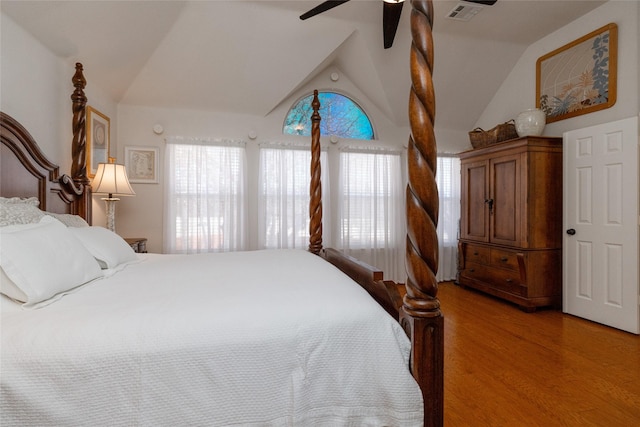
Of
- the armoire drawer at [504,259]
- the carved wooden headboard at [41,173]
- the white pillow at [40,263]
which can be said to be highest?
the carved wooden headboard at [41,173]

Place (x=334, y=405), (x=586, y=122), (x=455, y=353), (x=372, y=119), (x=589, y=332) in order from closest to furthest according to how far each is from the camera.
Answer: (x=334, y=405) < (x=455, y=353) < (x=589, y=332) < (x=586, y=122) < (x=372, y=119)

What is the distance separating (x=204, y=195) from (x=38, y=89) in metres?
1.79

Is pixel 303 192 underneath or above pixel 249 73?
underneath

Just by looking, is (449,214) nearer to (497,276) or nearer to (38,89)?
A: (497,276)

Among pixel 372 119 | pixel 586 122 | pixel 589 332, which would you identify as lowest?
pixel 589 332

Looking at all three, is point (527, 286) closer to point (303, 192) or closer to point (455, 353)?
point (455, 353)

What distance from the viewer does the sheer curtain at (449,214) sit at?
4.55 metres

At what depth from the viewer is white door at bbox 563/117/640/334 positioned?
8.82 feet

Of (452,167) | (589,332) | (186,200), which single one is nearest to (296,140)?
(186,200)

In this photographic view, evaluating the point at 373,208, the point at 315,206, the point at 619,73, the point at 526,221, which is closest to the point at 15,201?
the point at 315,206

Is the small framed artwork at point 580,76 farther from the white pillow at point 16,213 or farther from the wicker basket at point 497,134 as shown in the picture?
the white pillow at point 16,213

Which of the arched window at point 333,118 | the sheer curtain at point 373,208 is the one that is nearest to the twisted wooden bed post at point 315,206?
the sheer curtain at point 373,208

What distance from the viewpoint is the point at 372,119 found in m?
4.39

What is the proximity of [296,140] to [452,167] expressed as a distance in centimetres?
230
